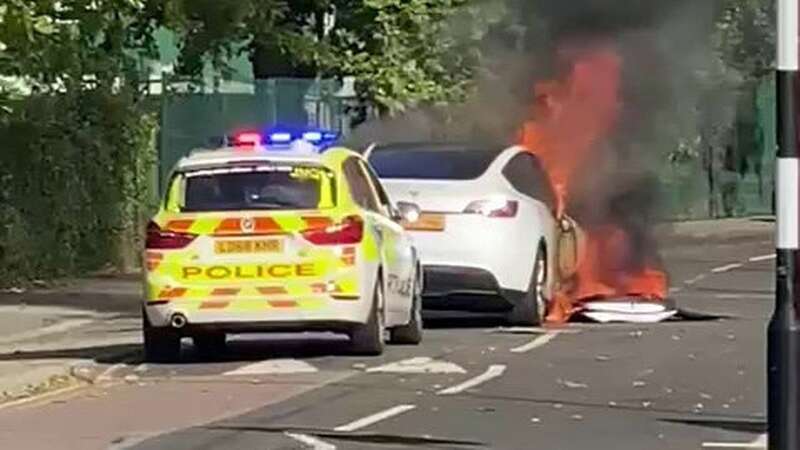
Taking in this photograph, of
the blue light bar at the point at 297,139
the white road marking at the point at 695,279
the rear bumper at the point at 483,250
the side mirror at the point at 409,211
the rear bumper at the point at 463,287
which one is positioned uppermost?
the blue light bar at the point at 297,139

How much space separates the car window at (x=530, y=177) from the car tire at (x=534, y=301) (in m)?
0.53

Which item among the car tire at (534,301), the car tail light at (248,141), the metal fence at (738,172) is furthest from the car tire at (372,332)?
the metal fence at (738,172)

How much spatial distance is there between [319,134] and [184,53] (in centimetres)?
880

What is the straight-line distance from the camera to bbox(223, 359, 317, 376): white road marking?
15.9 meters

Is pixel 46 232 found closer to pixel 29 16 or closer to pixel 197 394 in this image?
pixel 29 16

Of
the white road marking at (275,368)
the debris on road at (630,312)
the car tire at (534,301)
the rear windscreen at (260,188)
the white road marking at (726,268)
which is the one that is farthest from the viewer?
the white road marking at (726,268)

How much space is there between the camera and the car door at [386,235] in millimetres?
16750

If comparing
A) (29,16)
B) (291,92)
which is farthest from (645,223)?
(291,92)

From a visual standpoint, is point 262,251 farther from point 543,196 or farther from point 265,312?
point 543,196

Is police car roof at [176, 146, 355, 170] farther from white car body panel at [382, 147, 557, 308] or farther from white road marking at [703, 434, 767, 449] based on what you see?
white road marking at [703, 434, 767, 449]

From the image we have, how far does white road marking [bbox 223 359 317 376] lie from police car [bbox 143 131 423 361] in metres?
0.26

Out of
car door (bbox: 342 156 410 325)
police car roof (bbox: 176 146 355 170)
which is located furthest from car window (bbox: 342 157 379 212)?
police car roof (bbox: 176 146 355 170)

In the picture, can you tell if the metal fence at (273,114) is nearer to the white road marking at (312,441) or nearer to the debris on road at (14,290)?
the debris on road at (14,290)

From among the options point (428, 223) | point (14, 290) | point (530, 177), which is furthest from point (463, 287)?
point (14, 290)
